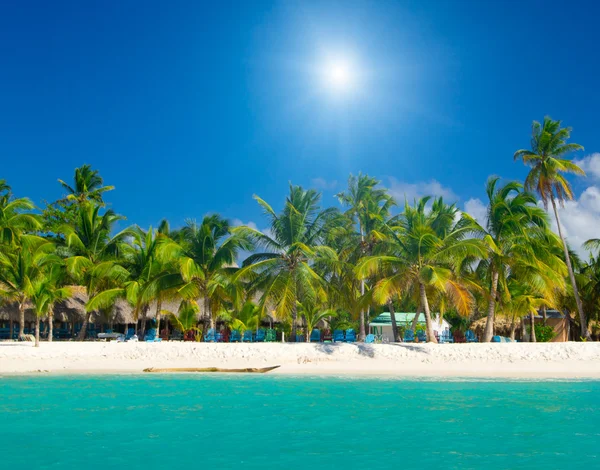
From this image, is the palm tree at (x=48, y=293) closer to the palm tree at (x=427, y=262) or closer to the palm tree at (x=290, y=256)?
the palm tree at (x=290, y=256)

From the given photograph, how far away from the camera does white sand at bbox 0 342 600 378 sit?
17.8m

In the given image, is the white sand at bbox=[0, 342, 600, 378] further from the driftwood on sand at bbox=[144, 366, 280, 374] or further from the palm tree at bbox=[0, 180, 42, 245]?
the palm tree at bbox=[0, 180, 42, 245]

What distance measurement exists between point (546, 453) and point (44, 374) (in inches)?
601

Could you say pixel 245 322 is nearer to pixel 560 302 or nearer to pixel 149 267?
pixel 149 267

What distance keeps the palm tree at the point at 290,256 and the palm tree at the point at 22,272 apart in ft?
26.7

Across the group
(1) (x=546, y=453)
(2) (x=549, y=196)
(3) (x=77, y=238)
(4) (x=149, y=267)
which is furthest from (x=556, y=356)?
(3) (x=77, y=238)

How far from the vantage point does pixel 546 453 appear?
24.3 ft

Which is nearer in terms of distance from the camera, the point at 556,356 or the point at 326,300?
the point at 556,356

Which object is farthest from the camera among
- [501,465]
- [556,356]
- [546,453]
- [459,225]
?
[459,225]

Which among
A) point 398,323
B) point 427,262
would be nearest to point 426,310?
point 427,262

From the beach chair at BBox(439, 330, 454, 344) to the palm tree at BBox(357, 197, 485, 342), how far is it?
234 inches

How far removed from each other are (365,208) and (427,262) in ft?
19.7

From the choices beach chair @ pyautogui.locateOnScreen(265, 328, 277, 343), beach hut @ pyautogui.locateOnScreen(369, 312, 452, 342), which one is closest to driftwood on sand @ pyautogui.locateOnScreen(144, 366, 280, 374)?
beach chair @ pyautogui.locateOnScreen(265, 328, 277, 343)

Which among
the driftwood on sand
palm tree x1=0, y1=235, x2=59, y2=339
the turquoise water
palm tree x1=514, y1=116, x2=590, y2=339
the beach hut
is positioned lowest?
the turquoise water
